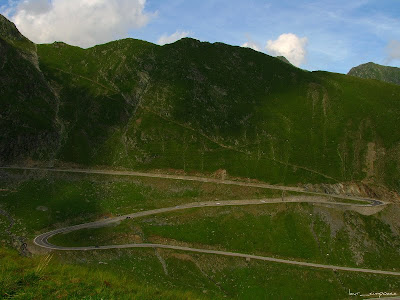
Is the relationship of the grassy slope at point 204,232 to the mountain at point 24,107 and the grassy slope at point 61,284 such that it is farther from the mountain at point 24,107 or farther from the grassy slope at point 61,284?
the grassy slope at point 61,284

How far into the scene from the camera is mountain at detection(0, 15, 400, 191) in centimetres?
12050

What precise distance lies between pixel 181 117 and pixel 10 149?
231ft

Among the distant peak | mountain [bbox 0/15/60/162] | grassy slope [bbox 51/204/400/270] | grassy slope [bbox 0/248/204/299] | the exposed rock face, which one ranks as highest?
the distant peak

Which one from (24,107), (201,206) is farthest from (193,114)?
(24,107)

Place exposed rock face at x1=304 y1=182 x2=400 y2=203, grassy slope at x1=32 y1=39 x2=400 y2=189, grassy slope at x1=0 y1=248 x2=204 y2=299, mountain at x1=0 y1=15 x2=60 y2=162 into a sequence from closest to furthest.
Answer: grassy slope at x1=0 y1=248 x2=204 y2=299 < mountain at x1=0 y1=15 x2=60 y2=162 < exposed rock face at x1=304 y1=182 x2=400 y2=203 < grassy slope at x1=32 y1=39 x2=400 y2=189

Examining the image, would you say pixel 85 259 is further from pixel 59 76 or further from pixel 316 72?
pixel 316 72

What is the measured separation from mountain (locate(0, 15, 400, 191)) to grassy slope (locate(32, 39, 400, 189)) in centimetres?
52

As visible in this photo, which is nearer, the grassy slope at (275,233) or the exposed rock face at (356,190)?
the grassy slope at (275,233)

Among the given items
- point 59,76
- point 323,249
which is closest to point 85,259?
point 323,249

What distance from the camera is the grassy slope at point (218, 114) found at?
12444cm

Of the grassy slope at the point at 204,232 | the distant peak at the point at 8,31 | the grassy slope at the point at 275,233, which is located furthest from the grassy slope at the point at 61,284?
the distant peak at the point at 8,31

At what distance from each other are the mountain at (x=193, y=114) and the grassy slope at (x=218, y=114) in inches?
20.7

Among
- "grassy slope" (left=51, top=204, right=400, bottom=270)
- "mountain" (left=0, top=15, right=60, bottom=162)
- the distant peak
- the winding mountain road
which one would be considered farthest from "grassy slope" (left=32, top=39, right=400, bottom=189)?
"grassy slope" (left=51, top=204, right=400, bottom=270)

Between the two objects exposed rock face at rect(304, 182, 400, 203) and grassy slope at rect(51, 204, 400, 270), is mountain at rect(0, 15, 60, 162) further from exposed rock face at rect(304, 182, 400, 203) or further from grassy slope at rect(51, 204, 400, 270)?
exposed rock face at rect(304, 182, 400, 203)
